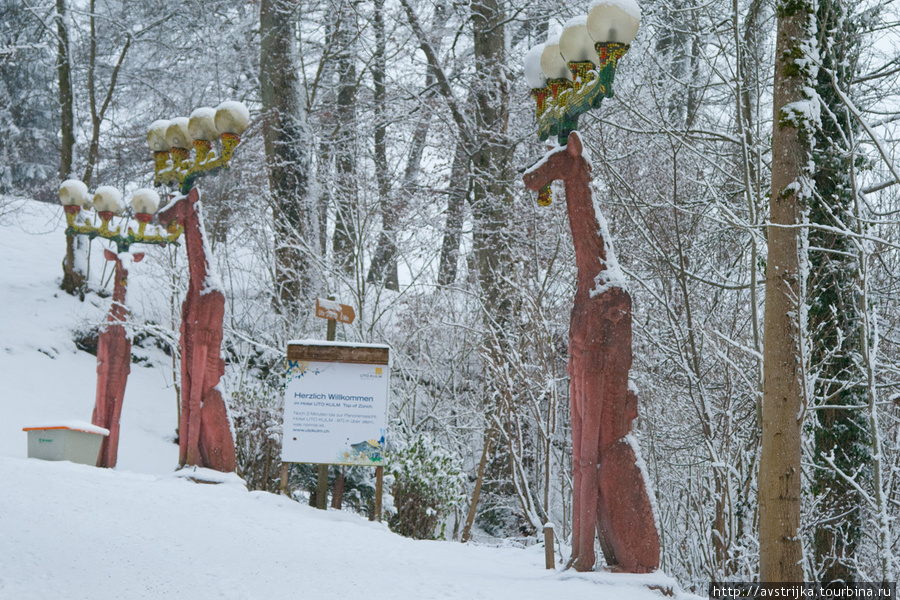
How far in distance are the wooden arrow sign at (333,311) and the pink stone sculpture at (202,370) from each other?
1264 mm

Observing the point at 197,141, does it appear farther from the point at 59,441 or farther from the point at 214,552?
the point at 214,552

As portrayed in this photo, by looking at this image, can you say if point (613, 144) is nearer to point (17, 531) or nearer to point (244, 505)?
point (244, 505)

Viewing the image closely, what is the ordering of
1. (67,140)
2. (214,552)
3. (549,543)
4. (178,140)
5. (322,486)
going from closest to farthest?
(214,552), (549,543), (322,486), (178,140), (67,140)

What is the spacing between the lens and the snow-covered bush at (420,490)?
1002cm

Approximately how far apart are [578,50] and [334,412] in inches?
175

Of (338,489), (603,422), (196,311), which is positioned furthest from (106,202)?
(603,422)

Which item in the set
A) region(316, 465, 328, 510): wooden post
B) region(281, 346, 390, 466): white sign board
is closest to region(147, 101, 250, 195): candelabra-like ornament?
region(281, 346, 390, 466): white sign board

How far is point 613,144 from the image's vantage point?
1104 centimetres

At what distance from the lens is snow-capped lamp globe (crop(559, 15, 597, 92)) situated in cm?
592

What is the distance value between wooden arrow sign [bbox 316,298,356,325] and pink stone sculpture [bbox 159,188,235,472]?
1.26m

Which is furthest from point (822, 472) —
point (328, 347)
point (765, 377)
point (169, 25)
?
point (169, 25)

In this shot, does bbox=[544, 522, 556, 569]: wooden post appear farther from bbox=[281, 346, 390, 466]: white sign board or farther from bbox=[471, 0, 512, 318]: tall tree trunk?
bbox=[471, 0, 512, 318]: tall tree trunk

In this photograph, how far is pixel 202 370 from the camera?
9.61 m

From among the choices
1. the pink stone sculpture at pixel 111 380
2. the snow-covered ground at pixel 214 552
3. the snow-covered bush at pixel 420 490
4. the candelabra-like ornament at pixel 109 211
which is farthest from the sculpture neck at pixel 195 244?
the snow-covered bush at pixel 420 490
